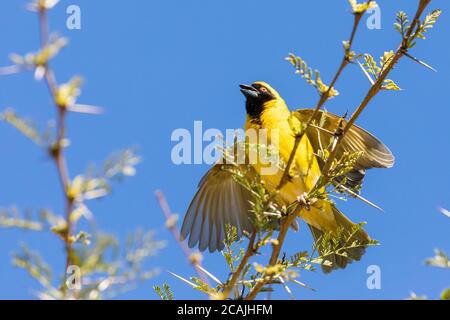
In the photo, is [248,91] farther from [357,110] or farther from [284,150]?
[357,110]

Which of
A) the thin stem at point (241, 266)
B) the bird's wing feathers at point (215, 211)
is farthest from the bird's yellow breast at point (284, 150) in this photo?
the thin stem at point (241, 266)

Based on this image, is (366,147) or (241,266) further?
(366,147)

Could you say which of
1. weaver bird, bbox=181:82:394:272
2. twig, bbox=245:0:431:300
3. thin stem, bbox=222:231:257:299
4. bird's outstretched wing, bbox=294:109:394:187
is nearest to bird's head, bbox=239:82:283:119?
weaver bird, bbox=181:82:394:272

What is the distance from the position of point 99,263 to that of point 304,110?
4238mm

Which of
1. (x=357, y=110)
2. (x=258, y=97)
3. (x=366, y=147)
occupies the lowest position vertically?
(x=357, y=110)

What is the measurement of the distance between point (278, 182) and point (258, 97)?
3.79ft

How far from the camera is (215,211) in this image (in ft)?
18.8

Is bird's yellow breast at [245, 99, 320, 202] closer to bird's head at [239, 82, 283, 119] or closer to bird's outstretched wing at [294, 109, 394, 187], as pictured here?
bird's head at [239, 82, 283, 119]

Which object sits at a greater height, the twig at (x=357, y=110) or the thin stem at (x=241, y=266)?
the twig at (x=357, y=110)

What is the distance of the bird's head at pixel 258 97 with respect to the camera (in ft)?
18.6

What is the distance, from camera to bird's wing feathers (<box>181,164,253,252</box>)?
539 cm

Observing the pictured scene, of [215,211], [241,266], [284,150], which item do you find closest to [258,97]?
[284,150]

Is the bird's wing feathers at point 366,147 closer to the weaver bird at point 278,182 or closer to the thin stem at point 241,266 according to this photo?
the weaver bird at point 278,182
